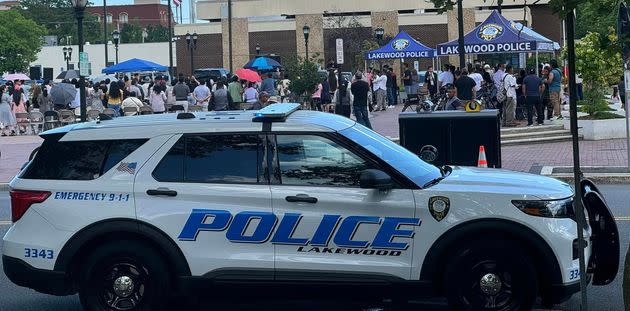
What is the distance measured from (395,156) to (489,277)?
124 cm

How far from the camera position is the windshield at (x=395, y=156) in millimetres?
7930

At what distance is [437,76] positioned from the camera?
37219 mm

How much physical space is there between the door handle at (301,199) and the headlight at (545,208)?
1.47 metres

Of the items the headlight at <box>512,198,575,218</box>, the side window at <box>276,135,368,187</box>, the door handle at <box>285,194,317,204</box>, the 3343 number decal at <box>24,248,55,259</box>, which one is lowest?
the 3343 number decal at <box>24,248,55,259</box>

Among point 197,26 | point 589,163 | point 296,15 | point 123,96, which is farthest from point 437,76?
point 197,26

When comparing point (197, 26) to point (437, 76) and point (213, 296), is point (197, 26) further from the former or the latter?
Answer: point (213, 296)

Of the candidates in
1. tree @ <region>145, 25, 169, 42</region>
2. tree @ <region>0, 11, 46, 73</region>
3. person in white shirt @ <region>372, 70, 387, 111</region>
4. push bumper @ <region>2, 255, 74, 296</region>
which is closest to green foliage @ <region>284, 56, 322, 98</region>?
person in white shirt @ <region>372, 70, 387, 111</region>

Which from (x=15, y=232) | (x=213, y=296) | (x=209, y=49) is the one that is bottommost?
(x=213, y=296)

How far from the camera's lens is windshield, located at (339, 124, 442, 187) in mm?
7930

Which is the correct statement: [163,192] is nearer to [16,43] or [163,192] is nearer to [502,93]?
[502,93]

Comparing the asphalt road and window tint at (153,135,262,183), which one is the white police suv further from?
the asphalt road

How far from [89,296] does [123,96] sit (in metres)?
24.8

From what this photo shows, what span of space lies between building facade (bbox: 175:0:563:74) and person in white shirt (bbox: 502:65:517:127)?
3975 centimetres

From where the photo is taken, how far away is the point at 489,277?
7.65m
